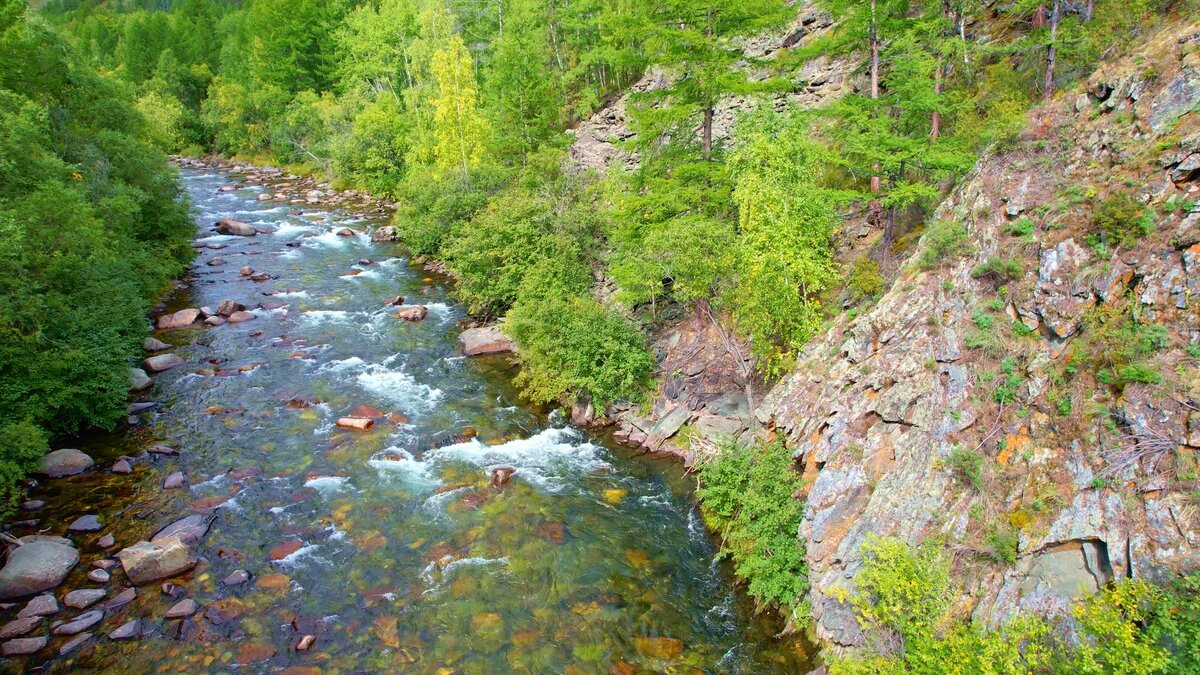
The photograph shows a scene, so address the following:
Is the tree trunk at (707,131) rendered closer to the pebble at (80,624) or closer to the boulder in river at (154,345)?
the pebble at (80,624)

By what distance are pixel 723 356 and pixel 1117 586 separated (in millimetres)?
13416

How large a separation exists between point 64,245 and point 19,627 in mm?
14385

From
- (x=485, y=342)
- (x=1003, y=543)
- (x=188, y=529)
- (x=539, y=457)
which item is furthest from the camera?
(x=485, y=342)

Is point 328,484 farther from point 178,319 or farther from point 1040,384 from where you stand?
point 1040,384

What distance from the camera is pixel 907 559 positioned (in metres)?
12.2

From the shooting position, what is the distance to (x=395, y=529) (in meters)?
18.0

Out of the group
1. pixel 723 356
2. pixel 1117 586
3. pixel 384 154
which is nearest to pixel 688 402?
pixel 723 356

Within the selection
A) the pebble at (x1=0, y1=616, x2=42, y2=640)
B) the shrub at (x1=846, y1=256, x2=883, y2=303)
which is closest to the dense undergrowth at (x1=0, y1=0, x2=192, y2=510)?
the pebble at (x1=0, y1=616, x2=42, y2=640)

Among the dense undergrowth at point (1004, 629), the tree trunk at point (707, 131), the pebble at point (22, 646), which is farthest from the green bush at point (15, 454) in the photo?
the tree trunk at point (707, 131)

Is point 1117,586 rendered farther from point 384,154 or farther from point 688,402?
point 384,154

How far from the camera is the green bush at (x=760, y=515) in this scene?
50.5 ft

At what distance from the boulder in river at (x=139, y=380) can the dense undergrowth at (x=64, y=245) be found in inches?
34.2

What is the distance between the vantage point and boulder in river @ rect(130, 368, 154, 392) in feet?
80.4

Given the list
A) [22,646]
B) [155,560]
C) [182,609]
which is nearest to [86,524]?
[155,560]
